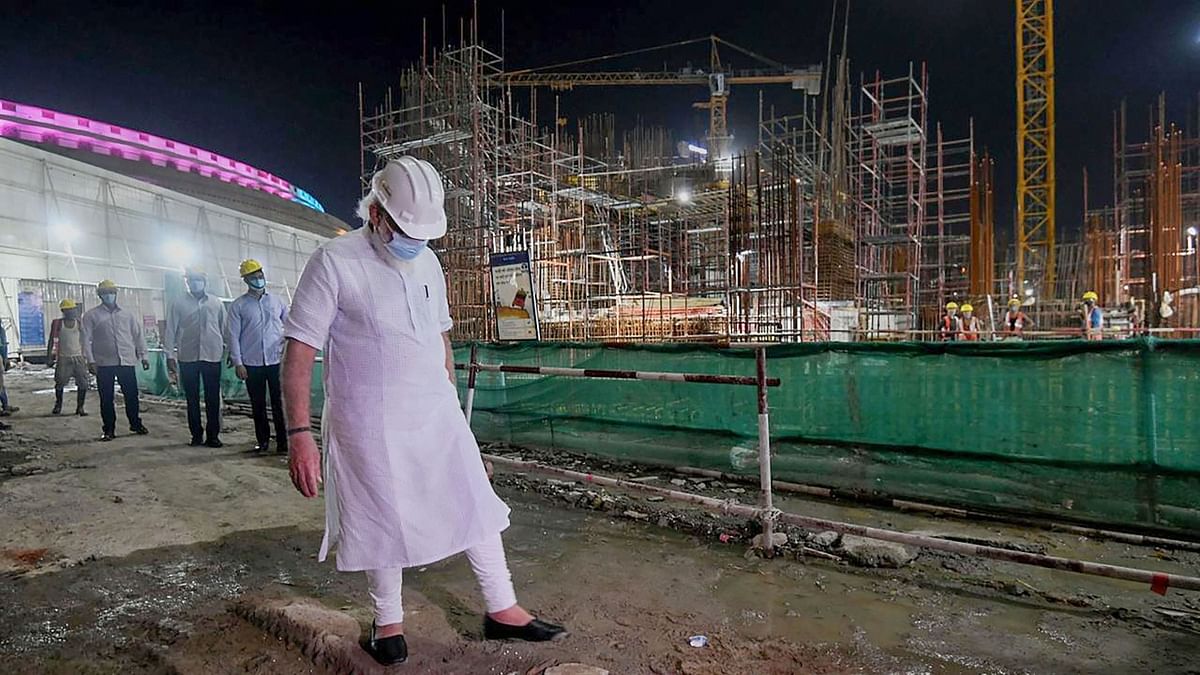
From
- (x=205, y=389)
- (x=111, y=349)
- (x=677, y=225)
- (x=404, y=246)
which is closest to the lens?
(x=404, y=246)

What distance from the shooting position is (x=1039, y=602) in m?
3.20

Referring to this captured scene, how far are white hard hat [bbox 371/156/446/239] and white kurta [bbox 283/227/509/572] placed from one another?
0.18 metres

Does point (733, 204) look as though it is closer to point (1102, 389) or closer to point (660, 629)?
point (1102, 389)

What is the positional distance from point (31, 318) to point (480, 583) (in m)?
28.5

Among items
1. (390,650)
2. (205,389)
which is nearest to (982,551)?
(390,650)

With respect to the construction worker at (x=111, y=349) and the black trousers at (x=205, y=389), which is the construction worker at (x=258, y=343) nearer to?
the black trousers at (x=205, y=389)

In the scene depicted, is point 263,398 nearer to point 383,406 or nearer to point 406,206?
point 383,406

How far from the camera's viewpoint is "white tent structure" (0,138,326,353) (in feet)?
76.3

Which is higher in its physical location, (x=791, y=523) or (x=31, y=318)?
(x=31, y=318)

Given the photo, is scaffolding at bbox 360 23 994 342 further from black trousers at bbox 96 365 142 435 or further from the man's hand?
the man's hand

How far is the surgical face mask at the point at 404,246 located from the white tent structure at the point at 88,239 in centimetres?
2327

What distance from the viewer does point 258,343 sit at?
675 centimetres

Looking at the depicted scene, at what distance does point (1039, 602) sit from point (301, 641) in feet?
11.5

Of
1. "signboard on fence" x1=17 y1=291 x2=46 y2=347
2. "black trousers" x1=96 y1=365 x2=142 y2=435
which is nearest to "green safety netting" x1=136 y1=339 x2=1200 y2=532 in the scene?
"black trousers" x1=96 y1=365 x2=142 y2=435
